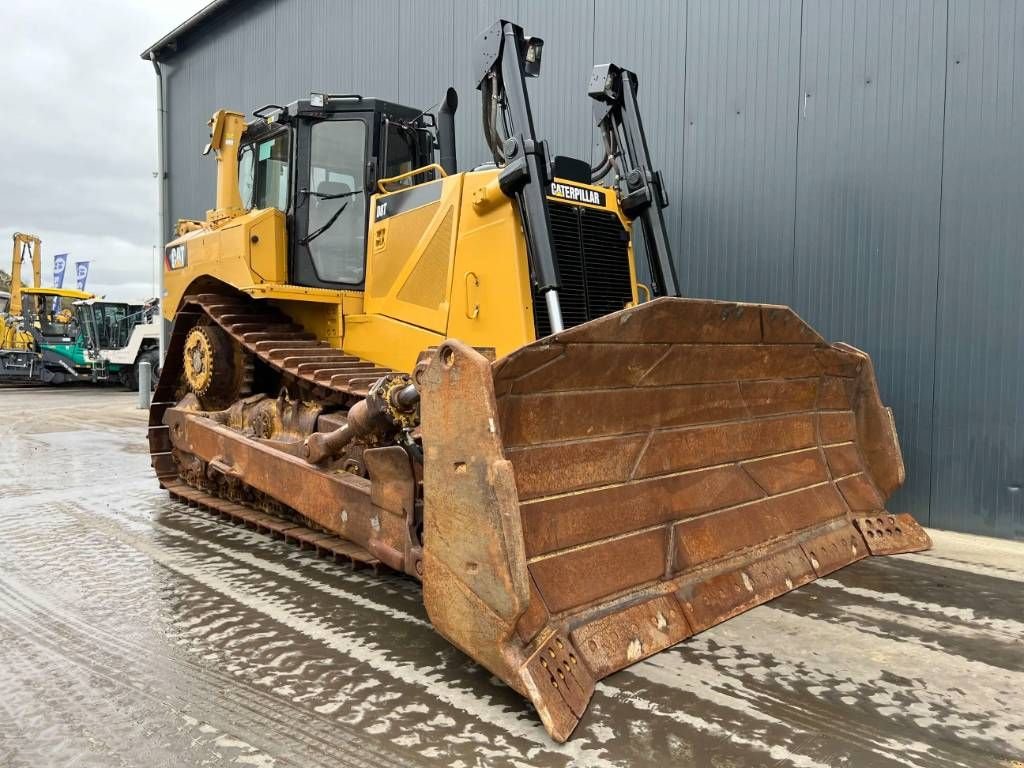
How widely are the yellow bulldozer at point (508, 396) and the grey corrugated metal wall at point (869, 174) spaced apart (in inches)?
45.7

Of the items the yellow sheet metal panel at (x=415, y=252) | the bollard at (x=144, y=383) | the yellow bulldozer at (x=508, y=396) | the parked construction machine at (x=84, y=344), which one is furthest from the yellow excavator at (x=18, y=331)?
the yellow sheet metal panel at (x=415, y=252)

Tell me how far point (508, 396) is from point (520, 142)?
184cm

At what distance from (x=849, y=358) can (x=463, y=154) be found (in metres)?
5.57

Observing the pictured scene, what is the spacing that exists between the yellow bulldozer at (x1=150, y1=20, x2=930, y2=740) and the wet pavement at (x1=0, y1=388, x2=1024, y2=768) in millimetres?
196

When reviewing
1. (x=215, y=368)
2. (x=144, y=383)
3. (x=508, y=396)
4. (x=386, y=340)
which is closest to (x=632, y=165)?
(x=386, y=340)

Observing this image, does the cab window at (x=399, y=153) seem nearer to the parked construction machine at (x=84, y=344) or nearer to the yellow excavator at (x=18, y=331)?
the parked construction machine at (x=84, y=344)

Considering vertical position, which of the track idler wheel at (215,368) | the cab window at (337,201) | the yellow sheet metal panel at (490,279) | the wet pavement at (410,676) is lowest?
the wet pavement at (410,676)

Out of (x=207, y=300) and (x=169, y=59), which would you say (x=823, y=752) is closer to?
(x=207, y=300)

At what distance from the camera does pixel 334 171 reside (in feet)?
17.2

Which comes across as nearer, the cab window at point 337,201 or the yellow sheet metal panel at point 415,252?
the yellow sheet metal panel at point 415,252

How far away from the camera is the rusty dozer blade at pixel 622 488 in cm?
245

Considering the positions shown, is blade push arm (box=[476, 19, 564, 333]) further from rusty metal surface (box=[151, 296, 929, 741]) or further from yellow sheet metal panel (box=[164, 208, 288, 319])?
yellow sheet metal panel (box=[164, 208, 288, 319])

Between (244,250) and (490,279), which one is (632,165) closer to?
(490,279)

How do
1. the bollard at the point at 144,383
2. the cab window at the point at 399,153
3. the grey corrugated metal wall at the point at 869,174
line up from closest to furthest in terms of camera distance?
the grey corrugated metal wall at the point at 869,174, the cab window at the point at 399,153, the bollard at the point at 144,383
